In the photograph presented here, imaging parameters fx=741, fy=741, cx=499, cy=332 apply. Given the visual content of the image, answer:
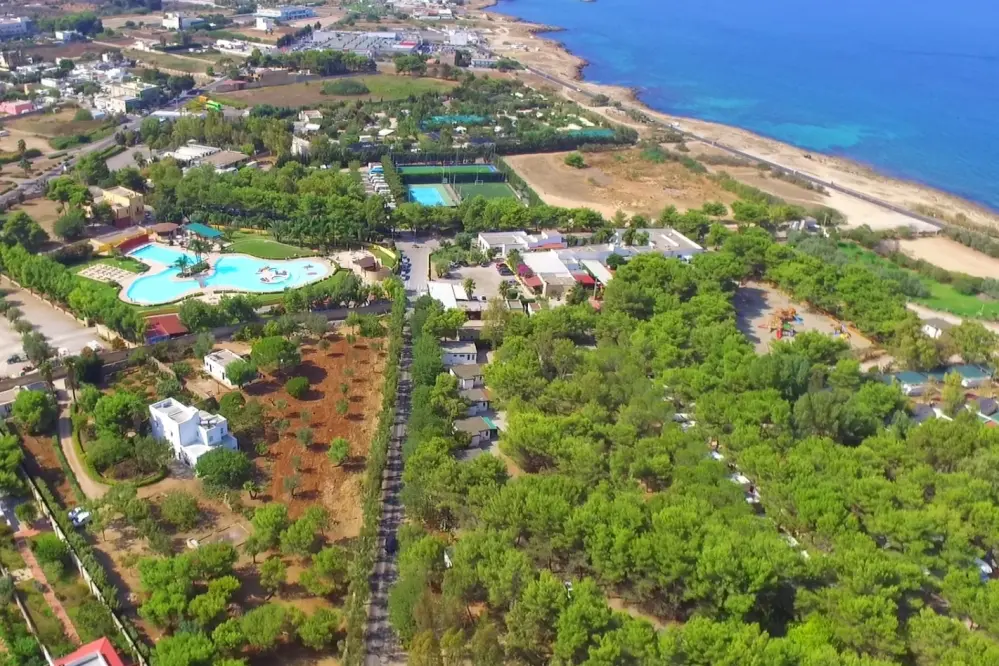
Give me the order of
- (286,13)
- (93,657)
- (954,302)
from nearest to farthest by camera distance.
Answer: (93,657), (954,302), (286,13)

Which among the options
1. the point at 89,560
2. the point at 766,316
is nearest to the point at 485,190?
the point at 766,316

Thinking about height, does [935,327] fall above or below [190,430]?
above

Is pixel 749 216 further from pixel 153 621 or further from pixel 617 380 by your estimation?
pixel 153 621

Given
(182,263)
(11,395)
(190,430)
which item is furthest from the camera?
(182,263)

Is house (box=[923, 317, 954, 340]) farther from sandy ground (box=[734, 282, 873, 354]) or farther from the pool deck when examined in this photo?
the pool deck

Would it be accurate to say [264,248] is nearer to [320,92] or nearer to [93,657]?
[93,657]

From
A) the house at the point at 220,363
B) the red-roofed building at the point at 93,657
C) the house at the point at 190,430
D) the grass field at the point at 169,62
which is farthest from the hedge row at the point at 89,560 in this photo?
the grass field at the point at 169,62

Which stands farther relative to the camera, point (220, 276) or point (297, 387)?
point (220, 276)

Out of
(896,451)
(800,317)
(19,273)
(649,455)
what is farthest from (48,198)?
(896,451)
